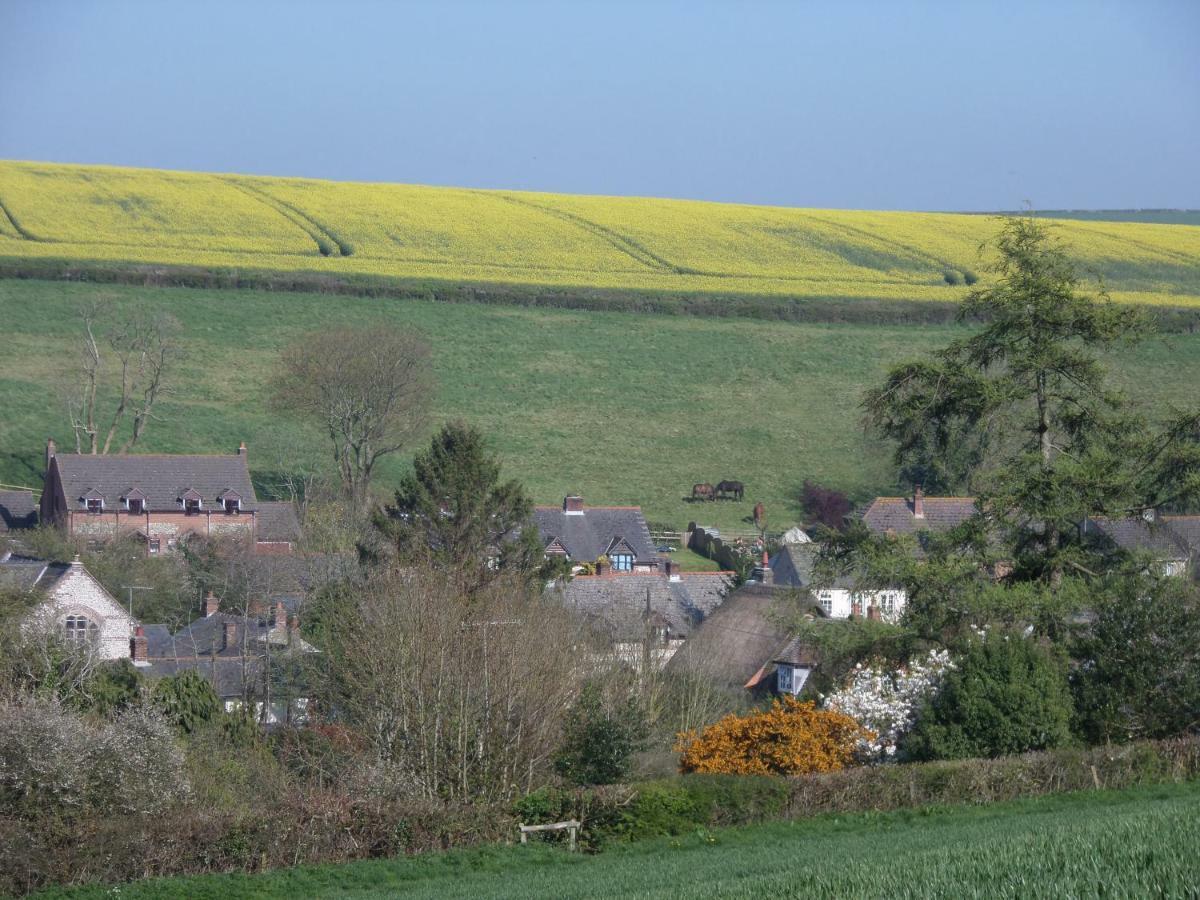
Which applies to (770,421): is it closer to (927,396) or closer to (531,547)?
(531,547)

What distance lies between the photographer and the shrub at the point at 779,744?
71.3 ft

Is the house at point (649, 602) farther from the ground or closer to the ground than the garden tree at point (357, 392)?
closer to the ground

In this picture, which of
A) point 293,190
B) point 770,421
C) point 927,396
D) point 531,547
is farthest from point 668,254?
point 927,396

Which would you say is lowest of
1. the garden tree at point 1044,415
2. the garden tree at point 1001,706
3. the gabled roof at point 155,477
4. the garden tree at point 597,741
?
the gabled roof at point 155,477

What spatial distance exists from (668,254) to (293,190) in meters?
26.0

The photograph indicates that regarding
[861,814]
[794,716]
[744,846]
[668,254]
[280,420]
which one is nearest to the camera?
[744,846]

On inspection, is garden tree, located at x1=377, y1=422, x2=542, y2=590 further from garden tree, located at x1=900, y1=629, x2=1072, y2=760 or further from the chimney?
garden tree, located at x1=900, y1=629, x2=1072, y2=760

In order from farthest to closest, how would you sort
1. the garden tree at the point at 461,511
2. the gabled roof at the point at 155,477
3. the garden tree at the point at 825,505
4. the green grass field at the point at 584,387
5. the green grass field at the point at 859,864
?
the green grass field at the point at 584,387 < the garden tree at the point at 825,505 < the gabled roof at the point at 155,477 < the garden tree at the point at 461,511 < the green grass field at the point at 859,864

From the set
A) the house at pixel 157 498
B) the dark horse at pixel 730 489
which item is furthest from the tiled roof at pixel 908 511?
the house at pixel 157 498

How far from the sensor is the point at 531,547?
3925 cm

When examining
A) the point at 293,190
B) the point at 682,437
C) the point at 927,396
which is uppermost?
the point at 293,190

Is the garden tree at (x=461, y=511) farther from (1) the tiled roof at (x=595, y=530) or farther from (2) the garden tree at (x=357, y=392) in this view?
(2) the garden tree at (x=357, y=392)

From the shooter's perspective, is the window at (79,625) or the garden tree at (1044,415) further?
the window at (79,625)

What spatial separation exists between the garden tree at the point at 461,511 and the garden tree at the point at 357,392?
2095 centimetres
